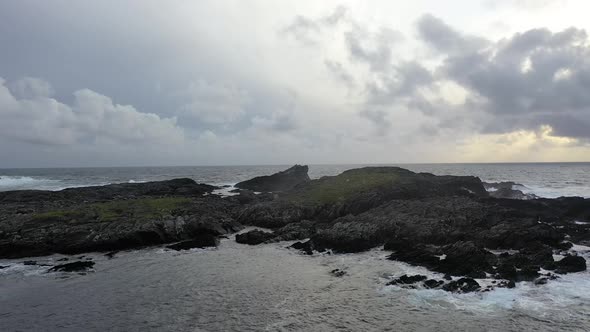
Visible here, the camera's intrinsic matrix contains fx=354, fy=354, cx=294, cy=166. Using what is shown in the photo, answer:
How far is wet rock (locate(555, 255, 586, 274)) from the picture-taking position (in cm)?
2838

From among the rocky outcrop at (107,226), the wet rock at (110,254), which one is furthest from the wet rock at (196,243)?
the wet rock at (110,254)

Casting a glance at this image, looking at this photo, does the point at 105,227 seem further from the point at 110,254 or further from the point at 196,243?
the point at 196,243

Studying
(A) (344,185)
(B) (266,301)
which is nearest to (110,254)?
(B) (266,301)

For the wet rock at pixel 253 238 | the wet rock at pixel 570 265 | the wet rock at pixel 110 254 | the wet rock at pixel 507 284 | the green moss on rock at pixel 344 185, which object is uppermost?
the green moss on rock at pixel 344 185

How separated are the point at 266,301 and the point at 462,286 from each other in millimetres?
14001

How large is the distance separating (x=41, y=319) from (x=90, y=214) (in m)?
29.9

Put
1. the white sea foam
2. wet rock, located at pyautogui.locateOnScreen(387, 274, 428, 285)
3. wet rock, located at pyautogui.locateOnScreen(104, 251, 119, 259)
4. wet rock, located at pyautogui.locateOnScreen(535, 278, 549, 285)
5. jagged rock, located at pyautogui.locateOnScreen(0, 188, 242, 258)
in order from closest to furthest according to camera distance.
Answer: wet rock, located at pyautogui.locateOnScreen(535, 278, 549, 285) < wet rock, located at pyautogui.locateOnScreen(387, 274, 428, 285) < wet rock, located at pyautogui.locateOnScreen(104, 251, 119, 259) < jagged rock, located at pyautogui.locateOnScreen(0, 188, 242, 258) < the white sea foam

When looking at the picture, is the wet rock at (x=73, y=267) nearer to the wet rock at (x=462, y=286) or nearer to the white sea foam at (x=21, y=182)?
the wet rock at (x=462, y=286)

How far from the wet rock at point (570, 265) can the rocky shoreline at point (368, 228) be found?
0.09m

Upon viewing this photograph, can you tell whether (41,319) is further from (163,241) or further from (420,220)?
(420,220)

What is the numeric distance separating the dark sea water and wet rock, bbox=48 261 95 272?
1091mm

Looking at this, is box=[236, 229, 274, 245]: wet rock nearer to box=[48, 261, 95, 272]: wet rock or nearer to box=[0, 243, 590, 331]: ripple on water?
box=[0, 243, 590, 331]: ripple on water

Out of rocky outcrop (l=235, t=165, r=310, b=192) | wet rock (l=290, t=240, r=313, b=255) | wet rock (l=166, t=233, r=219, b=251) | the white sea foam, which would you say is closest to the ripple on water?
wet rock (l=290, t=240, r=313, b=255)

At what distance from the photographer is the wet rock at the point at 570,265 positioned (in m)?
28.4
